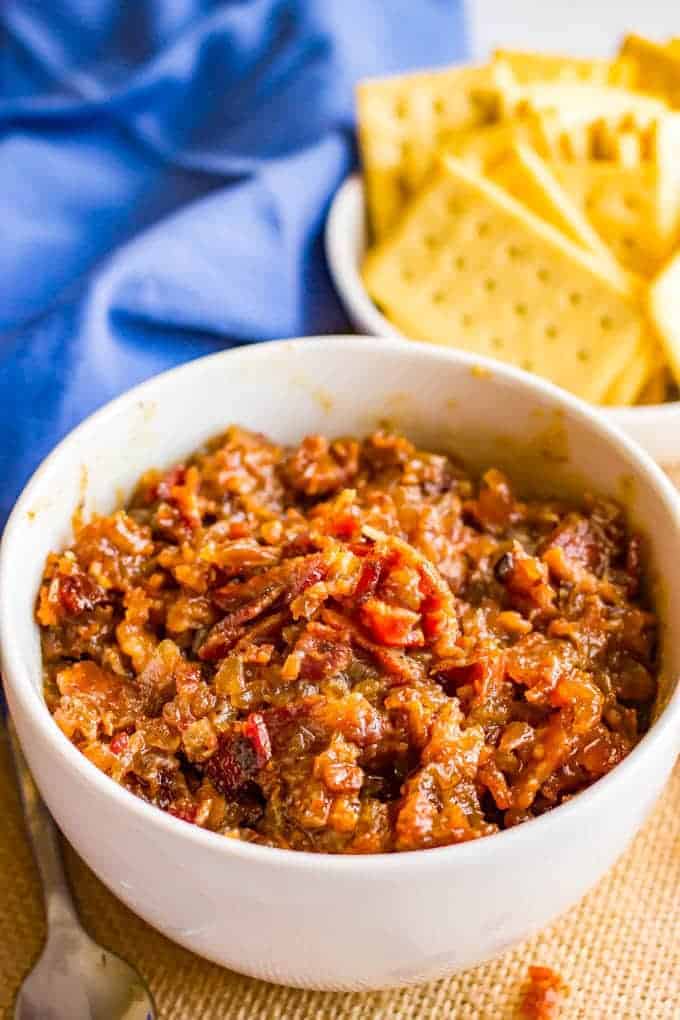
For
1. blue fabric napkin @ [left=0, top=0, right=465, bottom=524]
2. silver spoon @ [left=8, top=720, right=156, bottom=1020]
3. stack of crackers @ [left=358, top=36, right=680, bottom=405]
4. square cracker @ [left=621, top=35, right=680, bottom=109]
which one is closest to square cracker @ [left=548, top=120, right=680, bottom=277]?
stack of crackers @ [left=358, top=36, right=680, bottom=405]

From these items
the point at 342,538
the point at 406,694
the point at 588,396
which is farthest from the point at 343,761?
the point at 588,396

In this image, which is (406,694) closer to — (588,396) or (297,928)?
(297,928)

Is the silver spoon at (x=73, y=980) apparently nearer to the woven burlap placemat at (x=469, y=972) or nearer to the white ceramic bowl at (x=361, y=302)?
the woven burlap placemat at (x=469, y=972)

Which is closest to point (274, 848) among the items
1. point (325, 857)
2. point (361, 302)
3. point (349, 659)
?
point (325, 857)

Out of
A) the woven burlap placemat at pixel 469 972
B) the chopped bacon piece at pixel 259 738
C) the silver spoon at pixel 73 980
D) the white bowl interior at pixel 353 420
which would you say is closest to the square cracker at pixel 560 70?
the white bowl interior at pixel 353 420

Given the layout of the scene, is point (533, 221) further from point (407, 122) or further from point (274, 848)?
point (274, 848)
